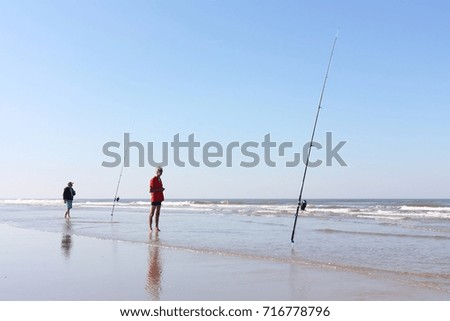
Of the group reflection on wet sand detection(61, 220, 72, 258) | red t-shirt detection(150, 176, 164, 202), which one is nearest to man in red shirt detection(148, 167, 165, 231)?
red t-shirt detection(150, 176, 164, 202)

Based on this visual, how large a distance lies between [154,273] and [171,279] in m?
0.42

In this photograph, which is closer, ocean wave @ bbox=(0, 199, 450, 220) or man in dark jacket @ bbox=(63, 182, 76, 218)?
man in dark jacket @ bbox=(63, 182, 76, 218)

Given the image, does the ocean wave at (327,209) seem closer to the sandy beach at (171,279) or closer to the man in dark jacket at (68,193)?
the man in dark jacket at (68,193)

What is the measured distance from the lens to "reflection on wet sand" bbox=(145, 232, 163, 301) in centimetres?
486

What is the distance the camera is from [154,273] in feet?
19.2

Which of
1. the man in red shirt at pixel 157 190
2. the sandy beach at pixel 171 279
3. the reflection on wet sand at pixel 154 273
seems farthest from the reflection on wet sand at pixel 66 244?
the man in red shirt at pixel 157 190

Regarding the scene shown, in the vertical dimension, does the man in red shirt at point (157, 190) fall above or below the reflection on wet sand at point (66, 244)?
above

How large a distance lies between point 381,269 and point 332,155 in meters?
11.3

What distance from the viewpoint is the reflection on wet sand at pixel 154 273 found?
15.9 ft

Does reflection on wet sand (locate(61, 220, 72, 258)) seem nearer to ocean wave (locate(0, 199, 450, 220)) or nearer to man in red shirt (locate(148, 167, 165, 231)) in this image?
man in red shirt (locate(148, 167, 165, 231))
